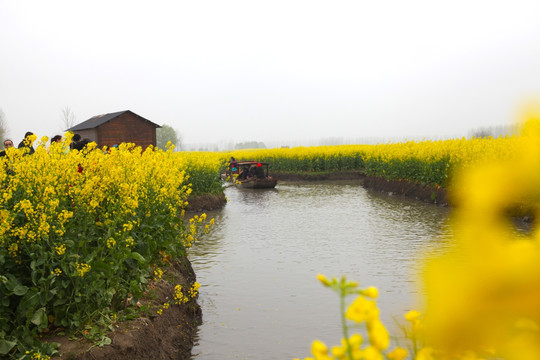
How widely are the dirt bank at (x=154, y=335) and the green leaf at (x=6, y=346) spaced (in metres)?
0.35

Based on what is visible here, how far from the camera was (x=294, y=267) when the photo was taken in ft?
30.5

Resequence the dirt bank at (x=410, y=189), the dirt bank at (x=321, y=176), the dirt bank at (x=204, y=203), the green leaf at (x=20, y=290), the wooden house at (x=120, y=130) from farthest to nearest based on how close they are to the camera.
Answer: the dirt bank at (x=321, y=176)
the wooden house at (x=120, y=130)
the dirt bank at (x=410, y=189)
the dirt bank at (x=204, y=203)
the green leaf at (x=20, y=290)

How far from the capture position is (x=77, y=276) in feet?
14.8

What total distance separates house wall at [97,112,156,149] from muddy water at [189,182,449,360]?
62.6 ft

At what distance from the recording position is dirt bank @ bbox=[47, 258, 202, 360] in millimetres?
4332

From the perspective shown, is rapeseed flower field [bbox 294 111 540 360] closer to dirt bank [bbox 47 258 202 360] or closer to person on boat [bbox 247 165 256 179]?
dirt bank [bbox 47 258 202 360]

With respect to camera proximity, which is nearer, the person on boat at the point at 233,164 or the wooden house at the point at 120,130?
the person on boat at the point at 233,164

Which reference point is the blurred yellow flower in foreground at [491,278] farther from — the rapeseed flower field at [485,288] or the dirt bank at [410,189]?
the dirt bank at [410,189]

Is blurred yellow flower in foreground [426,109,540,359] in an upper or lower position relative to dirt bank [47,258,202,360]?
upper

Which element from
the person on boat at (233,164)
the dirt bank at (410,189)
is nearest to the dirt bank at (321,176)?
the person on boat at (233,164)

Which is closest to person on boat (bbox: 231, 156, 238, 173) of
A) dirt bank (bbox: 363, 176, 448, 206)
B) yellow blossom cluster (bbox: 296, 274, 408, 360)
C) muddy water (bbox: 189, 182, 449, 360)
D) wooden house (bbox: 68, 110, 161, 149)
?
wooden house (bbox: 68, 110, 161, 149)

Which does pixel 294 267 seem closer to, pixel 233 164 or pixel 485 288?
pixel 485 288

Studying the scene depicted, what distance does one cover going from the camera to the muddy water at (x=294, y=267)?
6.19m

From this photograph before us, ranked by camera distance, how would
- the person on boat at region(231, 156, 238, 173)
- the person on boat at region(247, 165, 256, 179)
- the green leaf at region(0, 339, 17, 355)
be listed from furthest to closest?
the person on boat at region(231, 156, 238, 173)
the person on boat at region(247, 165, 256, 179)
the green leaf at region(0, 339, 17, 355)
